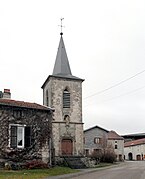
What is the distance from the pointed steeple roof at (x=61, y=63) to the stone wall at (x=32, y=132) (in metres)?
14.5

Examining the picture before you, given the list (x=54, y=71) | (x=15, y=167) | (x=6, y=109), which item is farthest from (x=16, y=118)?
(x=54, y=71)

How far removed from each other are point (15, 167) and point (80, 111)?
16.5 m

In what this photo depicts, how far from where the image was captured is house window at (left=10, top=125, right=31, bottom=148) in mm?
24031

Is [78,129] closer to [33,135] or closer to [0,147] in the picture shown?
[33,135]

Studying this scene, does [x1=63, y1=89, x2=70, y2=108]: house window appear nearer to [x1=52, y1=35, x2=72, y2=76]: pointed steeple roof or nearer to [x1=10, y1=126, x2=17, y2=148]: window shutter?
[x1=52, y1=35, x2=72, y2=76]: pointed steeple roof

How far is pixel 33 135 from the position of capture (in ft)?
81.8

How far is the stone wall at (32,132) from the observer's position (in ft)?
77.4

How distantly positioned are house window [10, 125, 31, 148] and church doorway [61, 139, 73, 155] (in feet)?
39.2

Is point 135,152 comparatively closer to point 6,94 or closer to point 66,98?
point 66,98

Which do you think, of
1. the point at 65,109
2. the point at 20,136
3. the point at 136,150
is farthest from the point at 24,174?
the point at 136,150

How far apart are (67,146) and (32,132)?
39.6 ft

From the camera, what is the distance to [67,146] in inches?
1430

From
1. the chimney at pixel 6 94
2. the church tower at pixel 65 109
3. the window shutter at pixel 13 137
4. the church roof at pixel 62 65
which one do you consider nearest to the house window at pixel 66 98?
the church tower at pixel 65 109

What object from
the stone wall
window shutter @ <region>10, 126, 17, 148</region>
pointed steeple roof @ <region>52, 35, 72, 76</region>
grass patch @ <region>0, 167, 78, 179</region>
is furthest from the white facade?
grass patch @ <region>0, 167, 78, 179</region>
